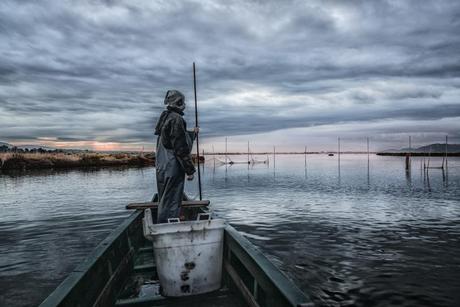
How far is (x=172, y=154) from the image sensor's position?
5.79m

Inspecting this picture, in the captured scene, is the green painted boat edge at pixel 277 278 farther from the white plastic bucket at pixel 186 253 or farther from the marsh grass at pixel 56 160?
the marsh grass at pixel 56 160

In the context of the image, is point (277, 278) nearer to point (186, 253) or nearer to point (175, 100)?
point (186, 253)

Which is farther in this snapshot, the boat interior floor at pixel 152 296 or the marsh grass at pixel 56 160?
the marsh grass at pixel 56 160

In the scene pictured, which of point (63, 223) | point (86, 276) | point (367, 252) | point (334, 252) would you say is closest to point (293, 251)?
point (334, 252)

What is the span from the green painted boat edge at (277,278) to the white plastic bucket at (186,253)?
418 millimetres

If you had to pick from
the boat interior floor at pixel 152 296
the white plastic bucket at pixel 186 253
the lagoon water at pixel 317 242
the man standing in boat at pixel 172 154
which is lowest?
the lagoon water at pixel 317 242

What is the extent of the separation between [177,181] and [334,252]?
236 inches

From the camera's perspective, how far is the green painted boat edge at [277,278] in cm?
271

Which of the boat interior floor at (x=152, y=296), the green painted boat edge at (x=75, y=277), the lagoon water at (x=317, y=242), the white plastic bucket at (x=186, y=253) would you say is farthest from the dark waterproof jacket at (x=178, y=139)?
the lagoon water at (x=317, y=242)

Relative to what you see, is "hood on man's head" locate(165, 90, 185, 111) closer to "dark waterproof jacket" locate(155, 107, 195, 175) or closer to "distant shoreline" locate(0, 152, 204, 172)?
"dark waterproof jacket" locate(155, 107, 195, 175)

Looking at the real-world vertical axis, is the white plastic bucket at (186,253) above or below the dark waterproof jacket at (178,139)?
below

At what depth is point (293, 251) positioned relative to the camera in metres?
9.48

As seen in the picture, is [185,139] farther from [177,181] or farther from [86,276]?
[86,276]

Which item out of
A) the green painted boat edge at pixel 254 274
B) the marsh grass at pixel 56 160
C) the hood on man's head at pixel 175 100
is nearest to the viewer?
the green painted boat edge at pixel 254 274
